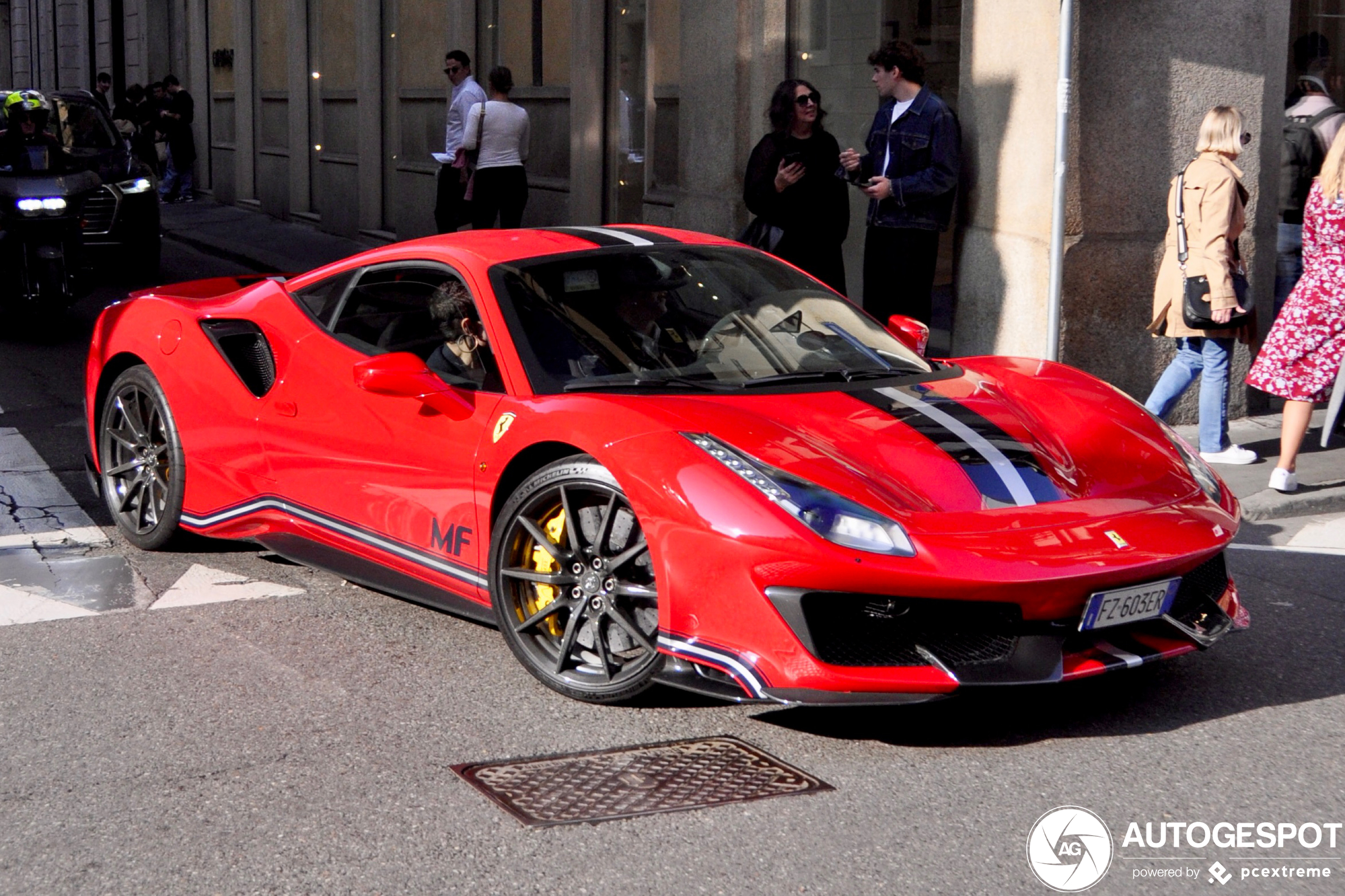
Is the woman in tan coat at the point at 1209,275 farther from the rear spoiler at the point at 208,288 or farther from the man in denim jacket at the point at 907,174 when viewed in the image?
the rear spoiler at the point at 208,288

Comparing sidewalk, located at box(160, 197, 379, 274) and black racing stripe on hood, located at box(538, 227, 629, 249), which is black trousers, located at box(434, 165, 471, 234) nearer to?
sidewalk, located at box(160, 197, 379, 274)

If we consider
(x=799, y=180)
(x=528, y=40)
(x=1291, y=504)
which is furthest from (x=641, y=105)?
(x=1291, y=504)

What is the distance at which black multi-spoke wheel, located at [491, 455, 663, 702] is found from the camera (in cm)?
435

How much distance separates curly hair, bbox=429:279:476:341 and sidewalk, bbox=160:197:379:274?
10.8m

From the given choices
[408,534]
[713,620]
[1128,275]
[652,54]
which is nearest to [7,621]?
[408,534]

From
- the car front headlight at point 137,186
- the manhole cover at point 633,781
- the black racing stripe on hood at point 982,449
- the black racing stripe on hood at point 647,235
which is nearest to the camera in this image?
the manhole cover at point 633,781

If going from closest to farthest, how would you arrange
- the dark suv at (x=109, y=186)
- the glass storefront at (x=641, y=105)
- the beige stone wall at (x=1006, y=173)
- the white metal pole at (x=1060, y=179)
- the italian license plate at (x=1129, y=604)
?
the italian license plate at (x=1129, y=604), the white metal pole at (x=1060, y=179), the beige stone wall at (x=1006, y=173), the glass storefront at (x=641, y=105), the dark suv at (x=109, y=186)

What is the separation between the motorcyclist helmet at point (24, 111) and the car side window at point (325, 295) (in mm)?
8133

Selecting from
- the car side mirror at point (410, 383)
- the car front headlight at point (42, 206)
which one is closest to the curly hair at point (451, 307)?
the car side mirror at point (410, 383)

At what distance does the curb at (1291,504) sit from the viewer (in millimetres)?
7109

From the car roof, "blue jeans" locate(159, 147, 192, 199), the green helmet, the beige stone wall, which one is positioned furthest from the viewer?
"blue jeans" locate(159, 147, 192, 199)

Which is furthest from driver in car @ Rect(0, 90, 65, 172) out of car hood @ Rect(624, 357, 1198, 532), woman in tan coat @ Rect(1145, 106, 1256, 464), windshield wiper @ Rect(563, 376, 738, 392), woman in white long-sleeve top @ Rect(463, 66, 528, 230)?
car hood @ Rect(624, 357, 1198, 532)

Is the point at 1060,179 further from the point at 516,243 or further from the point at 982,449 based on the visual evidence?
the point at 982,449

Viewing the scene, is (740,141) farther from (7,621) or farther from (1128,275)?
(7,621)
